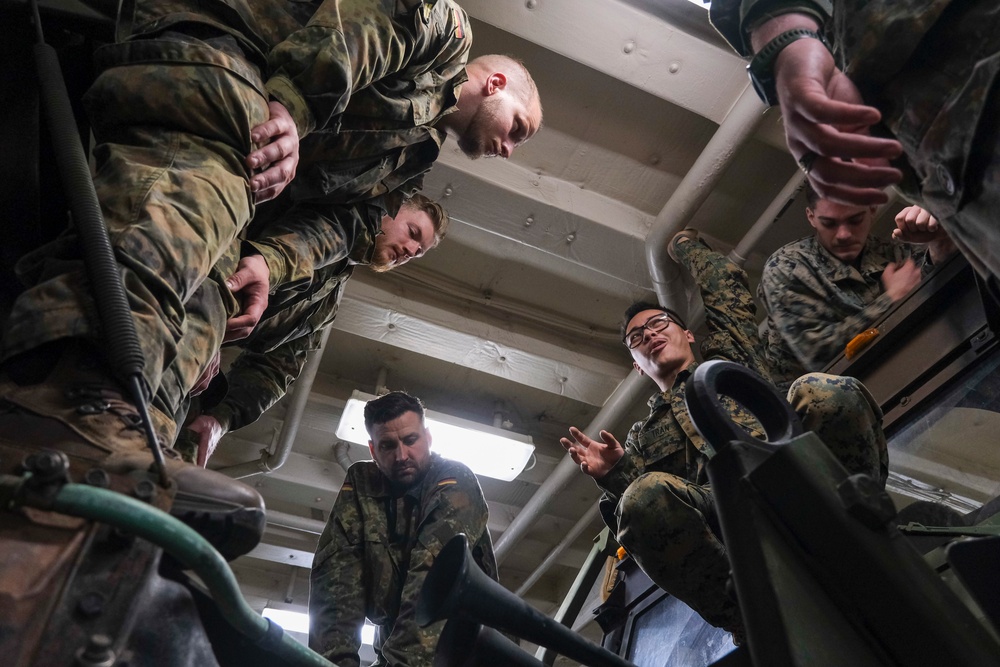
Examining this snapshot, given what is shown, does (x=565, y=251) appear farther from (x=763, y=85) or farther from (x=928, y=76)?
(x=928, y=76)

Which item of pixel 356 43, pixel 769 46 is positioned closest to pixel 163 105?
pixel 356 43

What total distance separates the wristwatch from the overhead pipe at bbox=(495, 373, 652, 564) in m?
2.84

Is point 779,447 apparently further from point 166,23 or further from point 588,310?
point 588,310

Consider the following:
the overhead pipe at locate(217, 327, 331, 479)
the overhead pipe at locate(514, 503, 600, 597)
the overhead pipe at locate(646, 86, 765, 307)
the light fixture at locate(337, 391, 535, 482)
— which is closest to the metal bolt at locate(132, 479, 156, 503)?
the overhead pipe at locate(646, 86, 765, 307)

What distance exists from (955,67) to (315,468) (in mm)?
4685

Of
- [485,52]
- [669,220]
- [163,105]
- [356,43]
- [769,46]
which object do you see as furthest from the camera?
[669,220]

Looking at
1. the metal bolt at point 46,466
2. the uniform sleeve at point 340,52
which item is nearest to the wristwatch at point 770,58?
the uniform sleeve at point 340,52

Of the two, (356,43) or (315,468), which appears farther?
(315,468)

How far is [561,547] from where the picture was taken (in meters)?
5.46

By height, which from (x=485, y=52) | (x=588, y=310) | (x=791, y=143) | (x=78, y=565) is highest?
(x=791, y=143)

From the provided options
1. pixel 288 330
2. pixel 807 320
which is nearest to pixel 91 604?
pixel 288 330

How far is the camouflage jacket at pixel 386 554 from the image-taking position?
250cm

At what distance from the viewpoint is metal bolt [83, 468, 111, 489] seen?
782 millimetres

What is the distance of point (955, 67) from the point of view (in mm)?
1063
